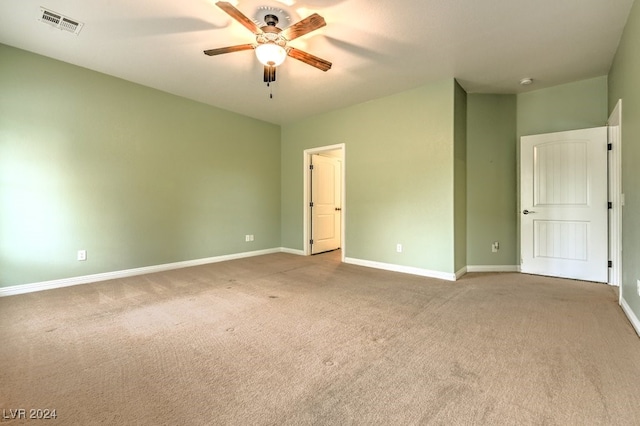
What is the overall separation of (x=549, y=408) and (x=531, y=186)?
A: 11.4 feet

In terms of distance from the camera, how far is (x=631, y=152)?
239cm

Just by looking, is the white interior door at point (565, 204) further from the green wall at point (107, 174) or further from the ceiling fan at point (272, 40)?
the green wall at point (107, 174)

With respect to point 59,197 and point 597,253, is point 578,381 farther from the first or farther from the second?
point 59,197

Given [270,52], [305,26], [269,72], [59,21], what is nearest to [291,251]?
[269,72]

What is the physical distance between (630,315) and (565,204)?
1.84 meters

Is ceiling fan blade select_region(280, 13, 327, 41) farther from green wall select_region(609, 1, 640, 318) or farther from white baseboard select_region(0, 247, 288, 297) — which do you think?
white baseboard select_region(0, 247, 288, 297)

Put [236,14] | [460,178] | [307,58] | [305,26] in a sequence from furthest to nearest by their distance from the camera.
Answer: [460,178] → [307,58] → [305,26] → [236,14]

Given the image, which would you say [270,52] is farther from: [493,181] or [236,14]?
[493,181]

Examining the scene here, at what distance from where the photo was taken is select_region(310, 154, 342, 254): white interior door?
18.5 ft

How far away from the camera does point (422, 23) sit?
8.31 feet

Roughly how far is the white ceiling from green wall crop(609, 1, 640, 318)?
256mm

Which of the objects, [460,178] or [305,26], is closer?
[305,26]

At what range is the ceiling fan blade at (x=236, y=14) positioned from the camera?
6.48 feet

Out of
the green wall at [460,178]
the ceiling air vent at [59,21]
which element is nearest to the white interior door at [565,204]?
the green wall at [460,178]
